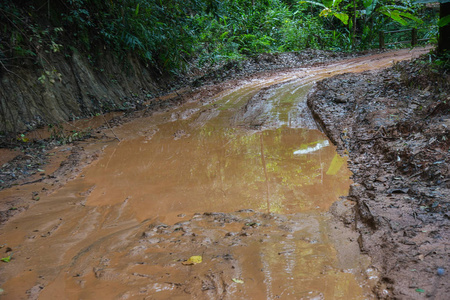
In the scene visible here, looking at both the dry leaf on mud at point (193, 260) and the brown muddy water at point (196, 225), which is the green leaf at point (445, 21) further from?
the dry leaf on mud at point (193, 260)

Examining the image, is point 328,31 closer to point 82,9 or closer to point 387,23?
point 387,23

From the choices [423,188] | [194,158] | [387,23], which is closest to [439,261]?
[423,188]

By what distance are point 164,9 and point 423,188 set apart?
861 cm

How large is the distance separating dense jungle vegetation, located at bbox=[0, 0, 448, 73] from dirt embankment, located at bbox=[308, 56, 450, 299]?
4.88ft

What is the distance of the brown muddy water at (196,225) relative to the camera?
261cm

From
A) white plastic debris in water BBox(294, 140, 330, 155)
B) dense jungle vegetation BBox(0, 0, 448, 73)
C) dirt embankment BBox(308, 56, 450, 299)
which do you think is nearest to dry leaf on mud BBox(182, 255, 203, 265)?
dirt embankment BBox(308, 56, 450, 299)

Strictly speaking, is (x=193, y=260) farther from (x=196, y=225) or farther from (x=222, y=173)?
(x=222, y=173)

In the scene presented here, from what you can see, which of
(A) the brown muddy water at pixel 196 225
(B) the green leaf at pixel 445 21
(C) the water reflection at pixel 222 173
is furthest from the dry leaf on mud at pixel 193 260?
(B) the green leaf at pixel 445 21

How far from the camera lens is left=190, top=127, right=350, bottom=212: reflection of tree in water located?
165 inches

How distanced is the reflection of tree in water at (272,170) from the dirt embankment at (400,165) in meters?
0.35

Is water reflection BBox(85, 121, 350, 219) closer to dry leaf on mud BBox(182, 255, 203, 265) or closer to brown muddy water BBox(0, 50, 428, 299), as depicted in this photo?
brown muddy water BBox(0, 50, 428, 299)

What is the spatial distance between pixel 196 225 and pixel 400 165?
2642mm

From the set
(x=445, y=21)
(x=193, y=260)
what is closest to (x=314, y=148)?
(x=445, y=21)

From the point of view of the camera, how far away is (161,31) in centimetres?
987
